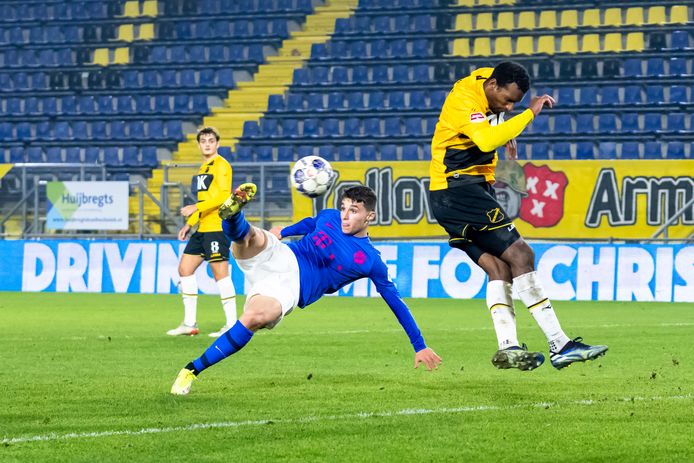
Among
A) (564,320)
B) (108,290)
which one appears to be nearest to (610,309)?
(564,320)

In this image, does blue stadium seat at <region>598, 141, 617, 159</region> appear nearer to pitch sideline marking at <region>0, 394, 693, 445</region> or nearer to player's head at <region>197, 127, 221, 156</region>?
player's head at <region>197, 127, 221, 156</region>

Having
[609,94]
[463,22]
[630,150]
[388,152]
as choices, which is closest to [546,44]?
[609,94]

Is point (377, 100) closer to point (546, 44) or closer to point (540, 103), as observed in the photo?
point (546, 44)

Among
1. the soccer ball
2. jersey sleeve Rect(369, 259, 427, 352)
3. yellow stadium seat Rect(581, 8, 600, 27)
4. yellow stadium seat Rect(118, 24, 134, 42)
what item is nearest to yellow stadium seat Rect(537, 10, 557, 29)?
yellow stadium seat Rect(581, 8, 600, 27)

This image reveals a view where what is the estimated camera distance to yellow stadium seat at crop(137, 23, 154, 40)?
34.3 m

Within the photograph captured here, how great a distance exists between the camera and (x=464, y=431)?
6.68 m

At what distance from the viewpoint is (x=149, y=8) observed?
35250mm

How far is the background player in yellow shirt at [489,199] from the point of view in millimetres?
8203

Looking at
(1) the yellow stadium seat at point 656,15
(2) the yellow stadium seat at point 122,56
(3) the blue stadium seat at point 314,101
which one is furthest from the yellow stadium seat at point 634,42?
(2) the yellow stadium seat at point 122,56

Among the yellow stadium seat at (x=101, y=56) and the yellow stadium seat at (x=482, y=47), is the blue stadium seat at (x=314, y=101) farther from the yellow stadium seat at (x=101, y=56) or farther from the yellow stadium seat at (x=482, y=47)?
the yellow stadium seat at (x=101, y=56)

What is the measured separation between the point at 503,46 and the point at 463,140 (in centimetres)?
2221

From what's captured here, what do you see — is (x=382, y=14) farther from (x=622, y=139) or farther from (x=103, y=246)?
(x=103, y=246)

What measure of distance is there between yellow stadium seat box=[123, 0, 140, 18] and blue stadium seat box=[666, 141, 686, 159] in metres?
16.4

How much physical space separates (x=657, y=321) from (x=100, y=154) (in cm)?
1806
